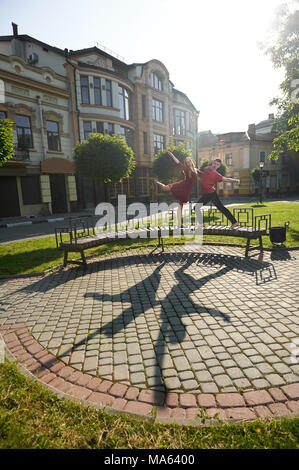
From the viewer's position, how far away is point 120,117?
2448 cm

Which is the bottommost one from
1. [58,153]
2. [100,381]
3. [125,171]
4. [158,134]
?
[100,381]

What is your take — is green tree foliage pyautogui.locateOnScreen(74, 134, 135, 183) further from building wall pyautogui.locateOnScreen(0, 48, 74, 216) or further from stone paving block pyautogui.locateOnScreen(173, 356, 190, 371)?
stone paving block pyautogui.locateOnScreen(173, 356, 190, 371)

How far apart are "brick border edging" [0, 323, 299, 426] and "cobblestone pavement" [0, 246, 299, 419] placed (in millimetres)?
10

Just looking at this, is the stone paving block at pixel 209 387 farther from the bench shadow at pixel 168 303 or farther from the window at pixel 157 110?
the window at pixel 157 110

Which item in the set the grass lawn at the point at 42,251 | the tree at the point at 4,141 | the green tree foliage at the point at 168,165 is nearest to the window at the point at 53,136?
the green tree foliage at the point at 168,165

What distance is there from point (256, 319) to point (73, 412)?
256 centimetres

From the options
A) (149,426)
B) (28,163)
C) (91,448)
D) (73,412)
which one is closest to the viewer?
(91,448)

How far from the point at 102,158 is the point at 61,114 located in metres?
8.18

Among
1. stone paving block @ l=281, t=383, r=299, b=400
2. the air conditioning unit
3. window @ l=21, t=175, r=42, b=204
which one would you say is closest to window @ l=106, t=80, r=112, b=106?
the air conditioning unit

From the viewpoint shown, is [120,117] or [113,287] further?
[120,117]

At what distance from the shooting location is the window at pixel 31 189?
19.0m

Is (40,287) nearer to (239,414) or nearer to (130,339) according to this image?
(130,339)

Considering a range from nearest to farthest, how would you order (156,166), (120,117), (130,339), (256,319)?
(130,339), (256,319), (156,166), (120,117)

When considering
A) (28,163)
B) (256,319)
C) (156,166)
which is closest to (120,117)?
(156,166)
